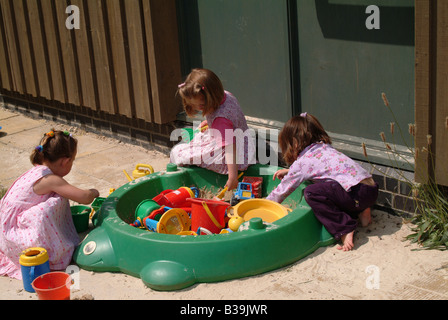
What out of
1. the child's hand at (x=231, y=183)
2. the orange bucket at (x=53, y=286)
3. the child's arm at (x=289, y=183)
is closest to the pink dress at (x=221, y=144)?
the child's hand at (x=231, y=183)

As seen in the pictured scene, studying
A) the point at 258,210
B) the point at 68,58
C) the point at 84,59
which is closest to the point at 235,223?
the point at 258,210

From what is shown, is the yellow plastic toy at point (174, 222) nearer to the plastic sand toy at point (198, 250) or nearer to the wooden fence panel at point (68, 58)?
the plastic sand toy at point (198, 250)

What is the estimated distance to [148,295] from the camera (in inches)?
141

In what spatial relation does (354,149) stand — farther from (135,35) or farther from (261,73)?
(135,35)

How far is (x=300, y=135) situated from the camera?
427 centimetres

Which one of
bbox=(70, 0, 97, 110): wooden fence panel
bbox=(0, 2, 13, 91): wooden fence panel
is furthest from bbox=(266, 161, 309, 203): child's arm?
bbox=(0, 2, 13, 91): wooden fence panel

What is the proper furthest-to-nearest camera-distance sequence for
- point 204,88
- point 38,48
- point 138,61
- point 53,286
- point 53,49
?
1. point 38,48
2. point 53,49
3. point 138,61
4. point 204,88
5. point 53,286

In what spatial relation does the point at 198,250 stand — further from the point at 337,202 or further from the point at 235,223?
the point at 337,202

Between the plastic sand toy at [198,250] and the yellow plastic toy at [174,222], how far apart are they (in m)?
0.08

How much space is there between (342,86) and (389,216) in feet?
3.41

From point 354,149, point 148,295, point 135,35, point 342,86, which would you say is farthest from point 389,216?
point 135,35

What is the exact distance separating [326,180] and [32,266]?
1.95 m

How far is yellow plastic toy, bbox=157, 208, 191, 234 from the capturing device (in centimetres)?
407

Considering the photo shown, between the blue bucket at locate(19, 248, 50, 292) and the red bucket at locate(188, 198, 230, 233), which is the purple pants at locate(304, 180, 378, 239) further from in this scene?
the blue bucket at locate(19, 248, 50, 292)
